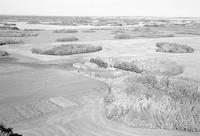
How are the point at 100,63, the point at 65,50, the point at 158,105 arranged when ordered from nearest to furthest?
the point at 158,105
the point at 100,63
the point at 65,50

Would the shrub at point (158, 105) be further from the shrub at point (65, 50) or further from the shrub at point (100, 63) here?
the shrub at point (65, 50)

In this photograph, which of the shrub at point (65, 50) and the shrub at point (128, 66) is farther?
the shrub at point (65, 50)

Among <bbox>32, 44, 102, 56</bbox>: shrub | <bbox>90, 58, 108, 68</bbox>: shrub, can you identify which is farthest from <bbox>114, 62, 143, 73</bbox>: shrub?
<bbox>32, 44, 102, 56</bbox>: shrub

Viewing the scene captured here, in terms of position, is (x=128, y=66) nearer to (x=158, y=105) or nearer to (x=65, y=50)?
(x=65, y=50)

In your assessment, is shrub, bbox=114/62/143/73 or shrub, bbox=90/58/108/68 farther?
shrub, bbox=90/58/108/68

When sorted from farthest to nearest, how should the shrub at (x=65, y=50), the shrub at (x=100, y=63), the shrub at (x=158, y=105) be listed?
the shrub at (x=65, y=50) → the shrub at (x=100, y=63) → the shrub at (x=158, y=105)

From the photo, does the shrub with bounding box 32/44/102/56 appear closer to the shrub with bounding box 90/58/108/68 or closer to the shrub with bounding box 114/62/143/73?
the shrub with bounding box 90/58/108/68

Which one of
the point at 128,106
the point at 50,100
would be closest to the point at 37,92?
the point at 50,100

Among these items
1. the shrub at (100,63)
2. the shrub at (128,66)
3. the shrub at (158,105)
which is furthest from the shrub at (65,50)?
the shrub at (158,105)

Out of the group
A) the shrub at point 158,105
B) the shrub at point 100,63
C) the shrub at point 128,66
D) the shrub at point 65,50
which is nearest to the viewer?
the shrub at point 158,105

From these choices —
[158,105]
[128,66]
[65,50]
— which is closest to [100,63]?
[128,66]

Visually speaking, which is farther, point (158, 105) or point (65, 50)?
point (65, 50)
